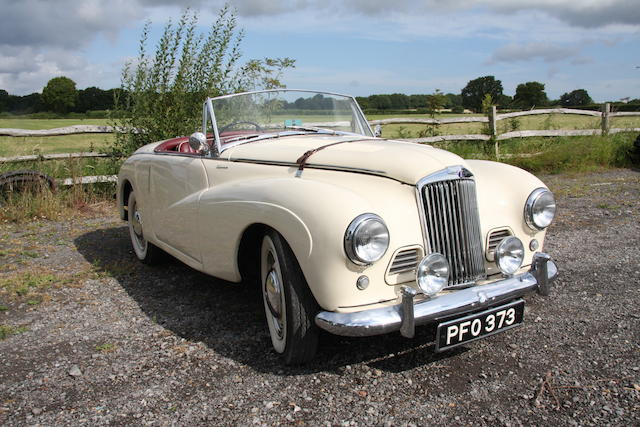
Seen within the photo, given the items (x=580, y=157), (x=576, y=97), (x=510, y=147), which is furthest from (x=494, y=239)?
(x=576, y=97)

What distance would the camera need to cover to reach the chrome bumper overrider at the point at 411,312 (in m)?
2.56

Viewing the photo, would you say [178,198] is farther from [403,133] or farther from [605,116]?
[605,116]

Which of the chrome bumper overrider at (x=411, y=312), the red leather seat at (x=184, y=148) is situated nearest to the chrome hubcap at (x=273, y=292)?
the chrome bumper overrider at (x=411, y=312)

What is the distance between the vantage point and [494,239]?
3.17 m

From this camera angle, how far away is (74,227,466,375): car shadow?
3.09 metres

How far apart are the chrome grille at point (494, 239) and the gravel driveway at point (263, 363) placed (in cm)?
57

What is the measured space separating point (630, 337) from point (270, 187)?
233 cm

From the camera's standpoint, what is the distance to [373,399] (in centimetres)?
266

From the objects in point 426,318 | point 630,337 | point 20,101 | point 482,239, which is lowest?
point 630,337

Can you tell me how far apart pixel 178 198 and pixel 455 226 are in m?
2.14

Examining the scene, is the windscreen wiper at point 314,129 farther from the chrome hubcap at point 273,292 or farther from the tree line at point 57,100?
the tree line at point 57,100

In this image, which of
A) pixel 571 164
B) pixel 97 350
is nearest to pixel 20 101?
pixel 571 164

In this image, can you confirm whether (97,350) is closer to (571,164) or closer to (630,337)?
(630,337)

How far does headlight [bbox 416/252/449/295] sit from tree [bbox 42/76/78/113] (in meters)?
39.3
